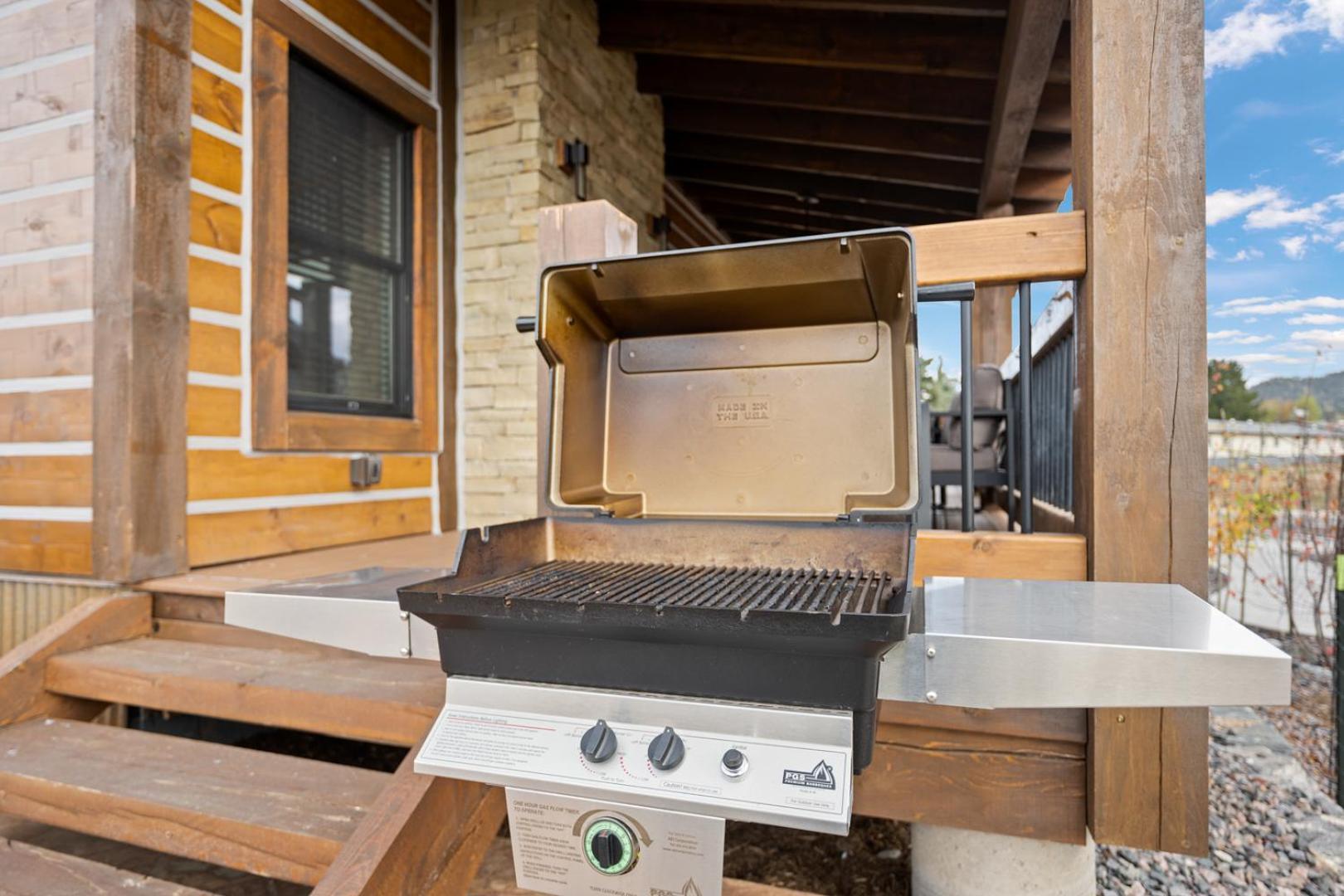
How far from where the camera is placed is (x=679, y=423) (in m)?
1.64

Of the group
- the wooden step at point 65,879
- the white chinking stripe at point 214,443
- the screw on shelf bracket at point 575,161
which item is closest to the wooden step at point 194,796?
the wooden step at point 65,879

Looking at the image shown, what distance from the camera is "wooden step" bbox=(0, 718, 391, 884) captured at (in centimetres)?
140

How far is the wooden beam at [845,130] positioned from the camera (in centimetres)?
482

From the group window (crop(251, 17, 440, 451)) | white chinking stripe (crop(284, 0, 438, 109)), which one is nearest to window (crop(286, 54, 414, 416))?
window (crop(251, 17, 440, 451))

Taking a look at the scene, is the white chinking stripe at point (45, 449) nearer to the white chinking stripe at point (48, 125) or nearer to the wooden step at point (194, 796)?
the wooden step at point (194, 796)

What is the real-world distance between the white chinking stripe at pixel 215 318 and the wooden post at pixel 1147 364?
8.77ft

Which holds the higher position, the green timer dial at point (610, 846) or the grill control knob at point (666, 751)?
the grill control knob at point (666, 751)

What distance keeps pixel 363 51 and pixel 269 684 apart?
9.01ft

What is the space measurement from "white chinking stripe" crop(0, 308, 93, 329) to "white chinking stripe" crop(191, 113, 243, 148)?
0.72 m

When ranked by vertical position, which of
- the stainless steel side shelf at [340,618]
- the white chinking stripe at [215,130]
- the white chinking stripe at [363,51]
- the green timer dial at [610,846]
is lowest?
the green timer dial at [610,846]

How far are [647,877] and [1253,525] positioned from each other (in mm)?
5216

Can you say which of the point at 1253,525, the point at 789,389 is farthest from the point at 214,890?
the point at 1253,525

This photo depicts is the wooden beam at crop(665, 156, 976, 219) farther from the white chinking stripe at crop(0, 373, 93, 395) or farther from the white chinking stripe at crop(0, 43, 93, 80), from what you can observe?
the white chinking stripe at crop(0, 373, 93, 395)

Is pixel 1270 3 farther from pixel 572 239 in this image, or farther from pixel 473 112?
pixel 473 112
